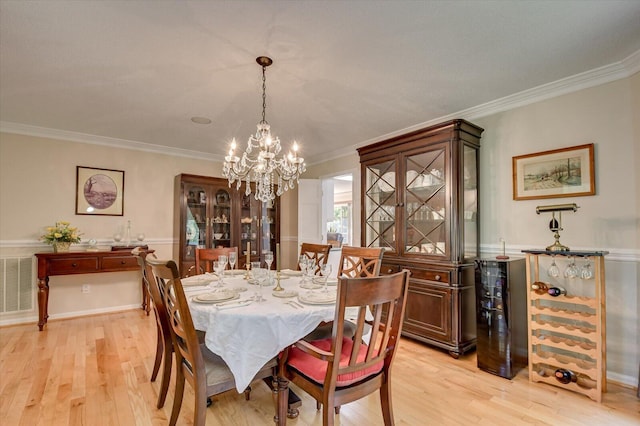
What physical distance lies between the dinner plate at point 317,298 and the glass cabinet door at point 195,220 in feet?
10.7

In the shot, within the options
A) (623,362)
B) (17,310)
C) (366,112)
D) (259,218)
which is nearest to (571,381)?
(623,362)

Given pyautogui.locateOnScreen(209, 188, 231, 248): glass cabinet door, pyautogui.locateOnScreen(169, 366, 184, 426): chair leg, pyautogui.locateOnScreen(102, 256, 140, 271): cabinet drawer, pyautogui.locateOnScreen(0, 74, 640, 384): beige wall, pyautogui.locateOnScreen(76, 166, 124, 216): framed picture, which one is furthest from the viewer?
pyautogui.locateOnScreen(209, 188, 231, 248): glass cabinet door

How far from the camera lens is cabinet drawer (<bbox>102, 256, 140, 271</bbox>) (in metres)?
3.90

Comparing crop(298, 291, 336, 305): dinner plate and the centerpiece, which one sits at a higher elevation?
the centerpiece

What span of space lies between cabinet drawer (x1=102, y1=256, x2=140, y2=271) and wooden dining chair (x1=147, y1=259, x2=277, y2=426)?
267 centimetres

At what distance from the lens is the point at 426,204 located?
3.24 metres

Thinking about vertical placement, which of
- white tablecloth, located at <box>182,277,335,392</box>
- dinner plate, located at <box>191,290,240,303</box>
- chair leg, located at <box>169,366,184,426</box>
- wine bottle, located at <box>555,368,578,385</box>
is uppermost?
dinner plate, located at <box>191,290,240,303</box>

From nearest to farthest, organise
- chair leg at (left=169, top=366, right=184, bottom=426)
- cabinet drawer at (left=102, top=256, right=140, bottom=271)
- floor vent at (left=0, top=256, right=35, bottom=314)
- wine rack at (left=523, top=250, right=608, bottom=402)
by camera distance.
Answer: chair leg at (left=169, top=366, right=184, bottom=426) < wine rack at (left=523, top=250, right=608, bottom=402) < floor vent at (left=0, top=256, right=35, bottom=314) < cabinet drawer at (left=102, top=256, right=140, bottom=271)

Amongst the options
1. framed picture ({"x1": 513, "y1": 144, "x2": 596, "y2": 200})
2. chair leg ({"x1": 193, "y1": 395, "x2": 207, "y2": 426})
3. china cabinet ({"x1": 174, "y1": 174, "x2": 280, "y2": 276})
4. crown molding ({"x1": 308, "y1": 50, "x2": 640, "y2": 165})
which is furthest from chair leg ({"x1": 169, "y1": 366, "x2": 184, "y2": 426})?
crown molding ({"x1": 308, "y1": 50, "x2": 640, "y2": 165})

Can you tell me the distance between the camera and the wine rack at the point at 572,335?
2.20 metres

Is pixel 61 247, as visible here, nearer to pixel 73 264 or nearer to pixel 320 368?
pixel 73 264

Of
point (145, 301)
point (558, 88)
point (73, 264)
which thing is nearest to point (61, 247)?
point (73, 264)

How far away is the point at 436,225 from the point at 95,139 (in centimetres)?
449

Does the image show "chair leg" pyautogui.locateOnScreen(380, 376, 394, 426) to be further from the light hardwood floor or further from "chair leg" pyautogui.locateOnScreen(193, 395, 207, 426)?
"chair leg" pyautogui.locateOnScreen(193, 395, 207, 426)
